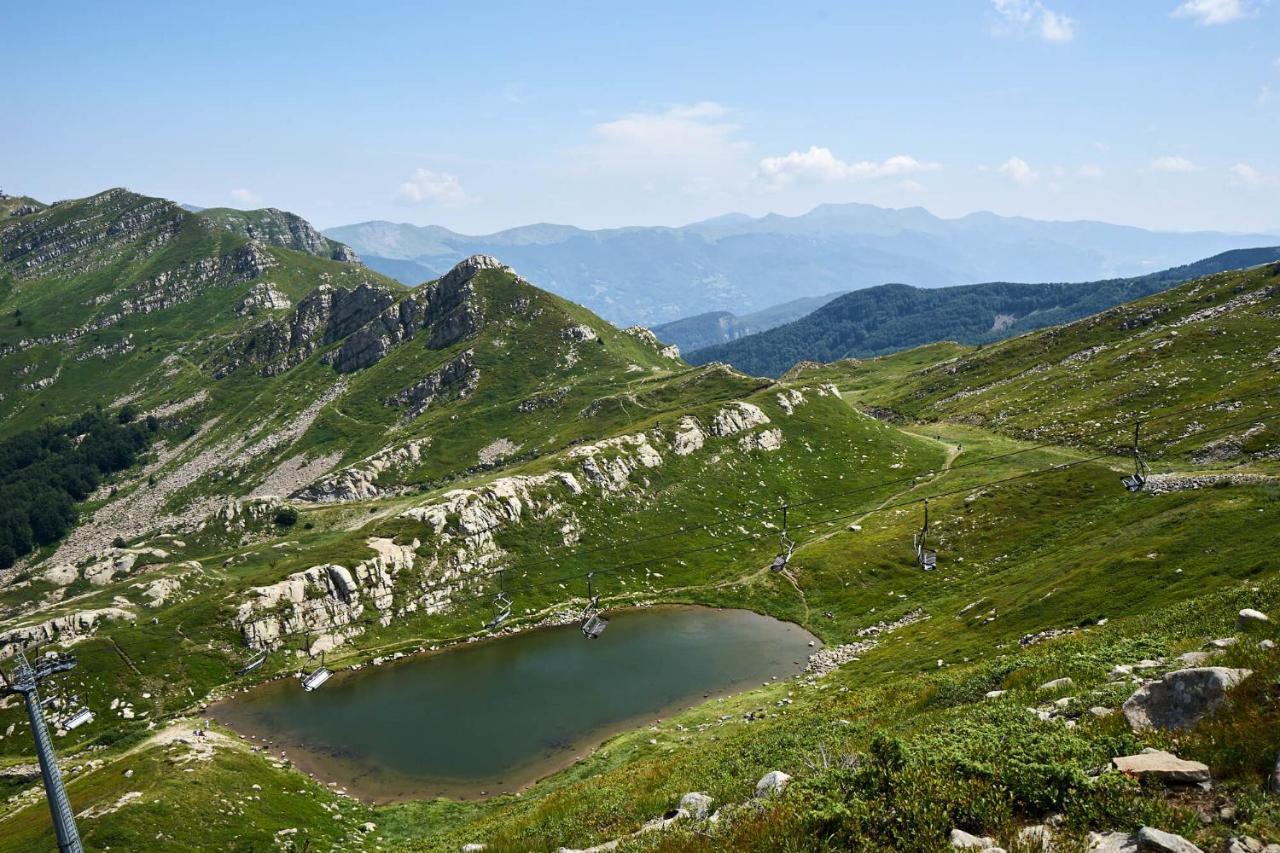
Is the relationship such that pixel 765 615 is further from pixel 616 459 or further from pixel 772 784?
pixel 772 784

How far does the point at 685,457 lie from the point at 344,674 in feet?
264

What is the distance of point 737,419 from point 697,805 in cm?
13347

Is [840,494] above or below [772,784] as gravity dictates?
below

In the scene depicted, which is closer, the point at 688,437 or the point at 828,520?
the point at 828,520

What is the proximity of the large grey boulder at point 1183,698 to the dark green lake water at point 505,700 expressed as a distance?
5432cm

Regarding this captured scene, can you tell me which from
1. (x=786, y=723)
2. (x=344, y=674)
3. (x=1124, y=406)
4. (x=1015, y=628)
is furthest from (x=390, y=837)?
(x=1124, y=406)

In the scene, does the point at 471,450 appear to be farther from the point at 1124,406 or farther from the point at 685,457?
the point at 1124,406

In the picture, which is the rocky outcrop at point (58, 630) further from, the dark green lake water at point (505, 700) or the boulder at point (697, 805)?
the boulder at point (697, 805)

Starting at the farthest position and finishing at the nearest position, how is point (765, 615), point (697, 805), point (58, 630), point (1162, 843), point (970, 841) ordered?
1. point (765, 615)
2. point (58, 630)
3. point (697, 805)
4. point (970, 841)
5. point (1162, 843)

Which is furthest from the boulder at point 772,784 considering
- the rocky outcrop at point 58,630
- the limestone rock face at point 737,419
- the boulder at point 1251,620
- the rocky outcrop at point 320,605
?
the limestone rock face at point 737,419

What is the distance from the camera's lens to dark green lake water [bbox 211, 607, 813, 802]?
6318 centimetres

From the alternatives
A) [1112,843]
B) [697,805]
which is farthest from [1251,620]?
[697,805]

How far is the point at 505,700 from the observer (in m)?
75.1

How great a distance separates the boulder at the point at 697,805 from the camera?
70.7ft
